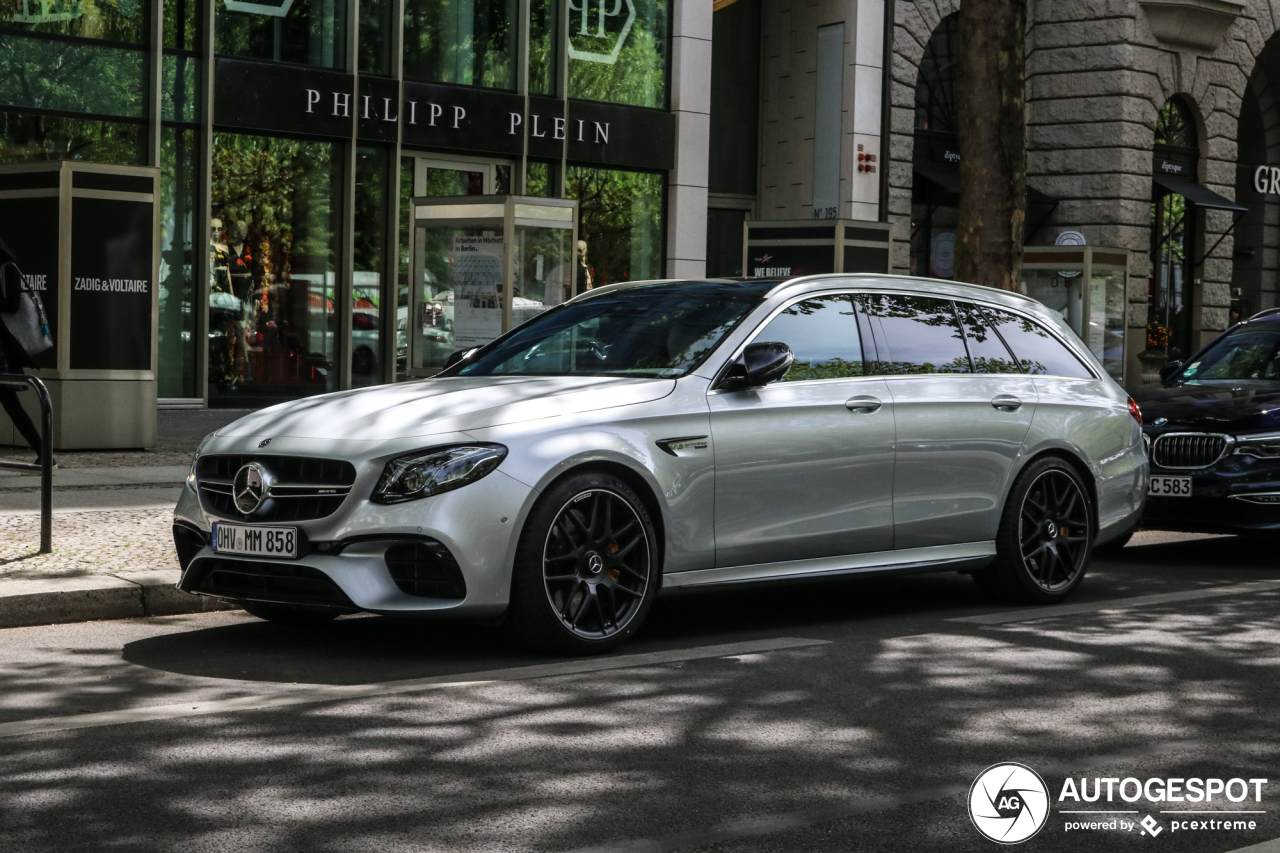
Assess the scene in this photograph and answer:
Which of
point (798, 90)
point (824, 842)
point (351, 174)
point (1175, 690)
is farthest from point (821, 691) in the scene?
point (798, 90)

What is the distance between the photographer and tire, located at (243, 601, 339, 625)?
7.33 metres

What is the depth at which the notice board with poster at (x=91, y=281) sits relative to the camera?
13836 millimetres

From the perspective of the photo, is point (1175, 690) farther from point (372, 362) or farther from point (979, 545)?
point (372, 362)

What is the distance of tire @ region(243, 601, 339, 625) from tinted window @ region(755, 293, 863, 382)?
2275 millimetres

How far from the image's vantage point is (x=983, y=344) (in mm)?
8523

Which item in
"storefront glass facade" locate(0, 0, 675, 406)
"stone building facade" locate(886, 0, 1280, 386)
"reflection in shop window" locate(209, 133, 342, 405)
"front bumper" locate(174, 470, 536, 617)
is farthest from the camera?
"stone building facade" locate(886, 0, 1280, 386)

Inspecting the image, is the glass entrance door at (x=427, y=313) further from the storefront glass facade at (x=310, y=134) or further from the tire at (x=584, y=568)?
the tire at (x=584, y=568)

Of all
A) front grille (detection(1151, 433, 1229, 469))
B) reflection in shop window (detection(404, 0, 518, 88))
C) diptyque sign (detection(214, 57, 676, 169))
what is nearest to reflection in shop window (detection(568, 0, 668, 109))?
diptyque sign (detection(214, 57, 676, 169))

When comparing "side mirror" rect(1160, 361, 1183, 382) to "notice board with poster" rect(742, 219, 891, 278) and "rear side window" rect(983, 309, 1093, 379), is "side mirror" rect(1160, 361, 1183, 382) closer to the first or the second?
"rear side window" rect(983, 309, 1093, 379)

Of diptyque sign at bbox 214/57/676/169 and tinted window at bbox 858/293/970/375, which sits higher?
diptyque sign at bbox 214/57/676/169

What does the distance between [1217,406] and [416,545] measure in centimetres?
618

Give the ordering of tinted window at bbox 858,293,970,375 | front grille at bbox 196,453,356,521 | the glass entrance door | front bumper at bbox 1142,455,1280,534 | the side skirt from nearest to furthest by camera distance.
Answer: front grille at bbox 196,453,356,521
the side skirt
tinted window at bbox 858,293,970,375
front bumper at bbox 1142,455,1280,534
the glass entrance door

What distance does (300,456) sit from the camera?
643cm

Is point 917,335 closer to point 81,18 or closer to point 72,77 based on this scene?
point 72,77
